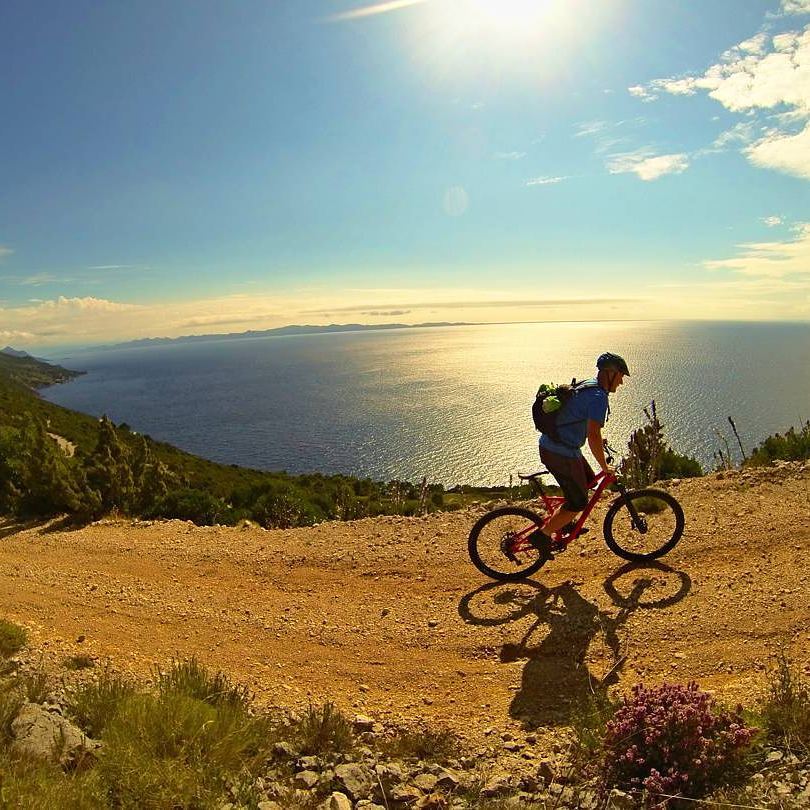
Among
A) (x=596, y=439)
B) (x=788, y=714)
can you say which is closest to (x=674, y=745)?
(x=788, y=714)

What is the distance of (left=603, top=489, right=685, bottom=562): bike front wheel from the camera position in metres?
6.96

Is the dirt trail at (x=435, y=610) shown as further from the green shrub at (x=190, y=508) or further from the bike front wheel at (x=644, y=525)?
the green shrub at (x=190, y=508)

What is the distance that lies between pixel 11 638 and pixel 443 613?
5160 mm

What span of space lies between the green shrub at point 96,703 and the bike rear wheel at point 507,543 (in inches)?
162

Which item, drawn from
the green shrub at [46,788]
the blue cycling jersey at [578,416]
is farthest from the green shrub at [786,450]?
the green shrub at [46,788]

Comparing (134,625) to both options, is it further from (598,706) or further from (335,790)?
(598,706)

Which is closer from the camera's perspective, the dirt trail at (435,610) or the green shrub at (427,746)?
the green shrub at (427,746)

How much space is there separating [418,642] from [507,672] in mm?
1076

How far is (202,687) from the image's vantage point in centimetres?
493

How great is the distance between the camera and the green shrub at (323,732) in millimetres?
4348

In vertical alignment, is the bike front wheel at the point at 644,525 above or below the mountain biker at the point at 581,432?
below

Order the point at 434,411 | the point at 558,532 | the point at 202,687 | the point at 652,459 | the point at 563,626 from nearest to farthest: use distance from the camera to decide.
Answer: the point at 202,687, the point at 563,626, the point at 558,532, the point at 652,459, the point at 434,411

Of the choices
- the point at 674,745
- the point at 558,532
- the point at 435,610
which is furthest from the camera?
the point at 558,532

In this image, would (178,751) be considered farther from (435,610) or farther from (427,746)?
(435,610)
